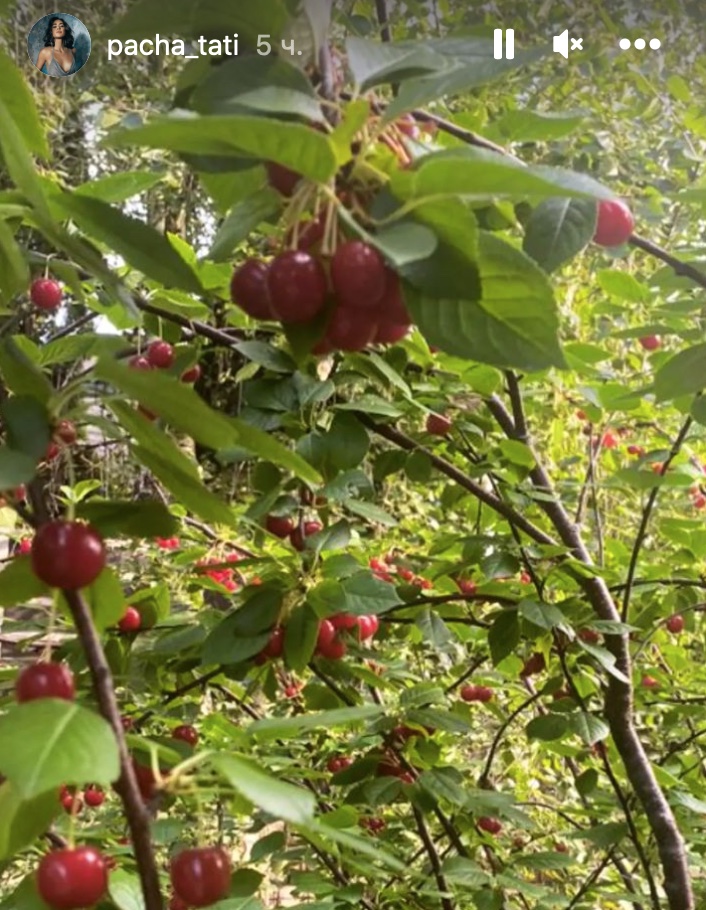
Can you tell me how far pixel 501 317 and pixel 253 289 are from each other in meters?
0.11

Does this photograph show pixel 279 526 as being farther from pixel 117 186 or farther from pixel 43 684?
pixel 43 684

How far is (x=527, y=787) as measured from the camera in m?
1.93

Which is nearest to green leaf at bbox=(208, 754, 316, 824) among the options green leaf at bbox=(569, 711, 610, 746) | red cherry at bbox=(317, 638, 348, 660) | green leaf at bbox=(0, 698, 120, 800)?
green leaf at bbox=(0, 698, 120, 800)

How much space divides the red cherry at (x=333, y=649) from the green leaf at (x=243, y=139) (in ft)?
1.87

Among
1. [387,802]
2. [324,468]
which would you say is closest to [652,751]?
[387,802]

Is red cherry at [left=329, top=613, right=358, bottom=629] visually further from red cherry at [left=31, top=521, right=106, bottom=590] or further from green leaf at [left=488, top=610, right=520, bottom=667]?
red cherry at [left=31, top=521, right=106, bottom=590]

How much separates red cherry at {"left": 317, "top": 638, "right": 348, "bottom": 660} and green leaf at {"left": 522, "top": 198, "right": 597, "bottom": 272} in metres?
0.48

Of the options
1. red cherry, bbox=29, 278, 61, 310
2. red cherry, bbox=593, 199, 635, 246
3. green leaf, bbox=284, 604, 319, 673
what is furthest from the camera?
red cherry, bbox=29, 278, 61, 310

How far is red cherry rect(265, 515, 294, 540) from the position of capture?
0.94 metres

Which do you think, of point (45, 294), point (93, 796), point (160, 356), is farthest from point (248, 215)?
point (93, 796)

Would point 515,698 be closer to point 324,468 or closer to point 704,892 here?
point 704,892

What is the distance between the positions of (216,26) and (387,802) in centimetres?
71

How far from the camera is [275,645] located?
804 millimetres

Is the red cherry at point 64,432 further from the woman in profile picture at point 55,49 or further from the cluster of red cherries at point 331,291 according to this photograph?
the woman in profile picture at point 55,49
